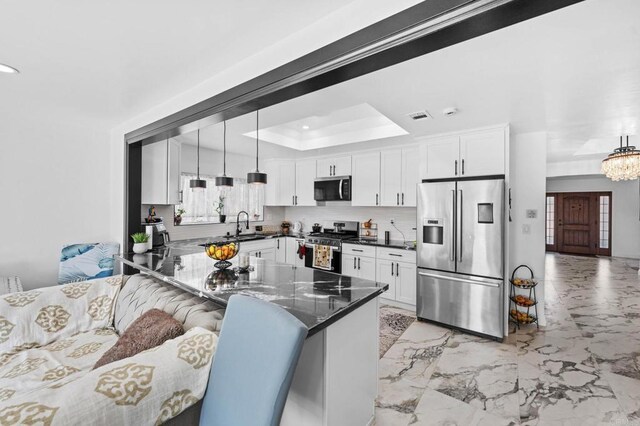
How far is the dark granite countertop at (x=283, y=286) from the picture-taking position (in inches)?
62.7

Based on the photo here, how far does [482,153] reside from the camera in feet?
11.2

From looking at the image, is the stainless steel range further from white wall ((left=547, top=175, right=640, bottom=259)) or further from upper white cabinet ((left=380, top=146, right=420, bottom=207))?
white wall ((left=547, top=175, right=640, bottom=259))

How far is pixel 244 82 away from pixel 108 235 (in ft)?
9.58

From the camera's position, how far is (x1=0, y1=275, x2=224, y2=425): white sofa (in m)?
0.95

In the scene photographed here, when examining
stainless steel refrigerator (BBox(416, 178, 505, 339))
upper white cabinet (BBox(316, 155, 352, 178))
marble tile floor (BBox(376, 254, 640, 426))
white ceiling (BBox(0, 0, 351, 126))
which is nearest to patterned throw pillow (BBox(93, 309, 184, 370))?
marble tile floor (BBox(376, 254, 640, 426))

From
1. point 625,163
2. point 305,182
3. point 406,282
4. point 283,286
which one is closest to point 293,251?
point 305,182

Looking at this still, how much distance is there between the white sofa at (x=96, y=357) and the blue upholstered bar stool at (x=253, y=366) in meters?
0.09

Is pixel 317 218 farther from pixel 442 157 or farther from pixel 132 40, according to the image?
pixel 132 40

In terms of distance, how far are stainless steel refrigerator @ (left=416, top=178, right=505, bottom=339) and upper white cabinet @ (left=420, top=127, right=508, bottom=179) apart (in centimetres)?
20

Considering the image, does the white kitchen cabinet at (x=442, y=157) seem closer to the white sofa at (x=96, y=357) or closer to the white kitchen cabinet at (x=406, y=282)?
the white kitchen cabinet at (x=406, y=282)

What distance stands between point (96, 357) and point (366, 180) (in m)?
3.99

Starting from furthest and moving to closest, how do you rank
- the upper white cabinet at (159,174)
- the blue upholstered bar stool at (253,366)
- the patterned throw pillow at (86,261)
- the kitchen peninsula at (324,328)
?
the upper white cabinet at (159,174) < the patterned throw pillow at (86,261) < the kitchen peninsula at (324,328) < the blue upholstered bar stool at (253,366)

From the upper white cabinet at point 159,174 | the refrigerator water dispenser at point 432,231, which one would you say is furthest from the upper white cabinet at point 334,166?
the upper white cabinet at point 159,174

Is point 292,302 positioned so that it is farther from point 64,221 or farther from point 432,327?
point 64,221
